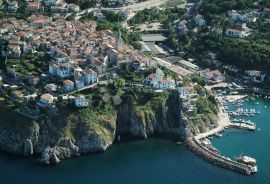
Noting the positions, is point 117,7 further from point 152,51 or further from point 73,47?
point 73,47

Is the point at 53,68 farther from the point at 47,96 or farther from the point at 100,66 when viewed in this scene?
the point at 47,96

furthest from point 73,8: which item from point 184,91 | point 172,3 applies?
point 184,91

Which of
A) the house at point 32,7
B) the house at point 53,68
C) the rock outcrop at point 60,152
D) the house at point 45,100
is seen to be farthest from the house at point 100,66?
the house at point 32,7

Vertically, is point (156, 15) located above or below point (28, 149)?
above

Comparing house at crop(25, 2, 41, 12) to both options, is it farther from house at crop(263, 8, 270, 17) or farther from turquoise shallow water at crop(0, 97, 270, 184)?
turquoise shallow water at crop(0, 97, 270, 184)

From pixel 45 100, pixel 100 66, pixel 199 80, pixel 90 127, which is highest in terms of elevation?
pixel 100 66

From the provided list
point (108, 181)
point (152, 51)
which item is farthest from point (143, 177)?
point (152, 51)

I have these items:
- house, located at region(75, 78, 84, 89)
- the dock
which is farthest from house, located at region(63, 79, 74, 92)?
the dock
